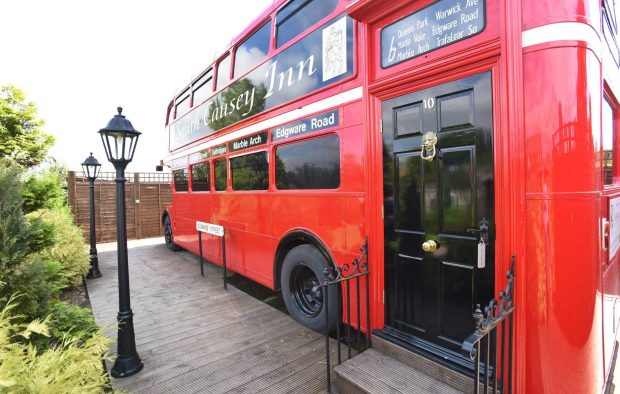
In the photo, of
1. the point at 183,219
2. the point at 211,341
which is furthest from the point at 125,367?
the point at 183,219

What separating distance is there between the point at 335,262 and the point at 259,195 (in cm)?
166

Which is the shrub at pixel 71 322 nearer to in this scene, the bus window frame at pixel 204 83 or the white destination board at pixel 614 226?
the bus window frame at pixel 204 83

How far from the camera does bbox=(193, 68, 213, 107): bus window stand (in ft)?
18.6

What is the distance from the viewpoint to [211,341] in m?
3.41

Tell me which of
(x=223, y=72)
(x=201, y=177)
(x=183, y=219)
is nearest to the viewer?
(x=223, y=72)

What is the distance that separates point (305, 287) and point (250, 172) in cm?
181

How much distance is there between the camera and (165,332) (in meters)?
3.66

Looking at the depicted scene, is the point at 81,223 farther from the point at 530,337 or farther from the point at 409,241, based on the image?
the point at 530,337

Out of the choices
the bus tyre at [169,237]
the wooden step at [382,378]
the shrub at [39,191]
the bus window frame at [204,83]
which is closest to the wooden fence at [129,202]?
the bus tyre at [169,237]

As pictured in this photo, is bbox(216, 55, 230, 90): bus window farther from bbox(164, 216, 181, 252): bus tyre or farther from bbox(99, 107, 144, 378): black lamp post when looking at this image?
bbox(164, 216, 181, 252): bus tyre

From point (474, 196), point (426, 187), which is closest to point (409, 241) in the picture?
point (426, 187)

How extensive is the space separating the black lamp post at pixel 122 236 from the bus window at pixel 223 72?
2391 mm

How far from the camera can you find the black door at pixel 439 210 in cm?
210

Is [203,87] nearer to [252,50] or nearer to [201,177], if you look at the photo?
[201,177]
